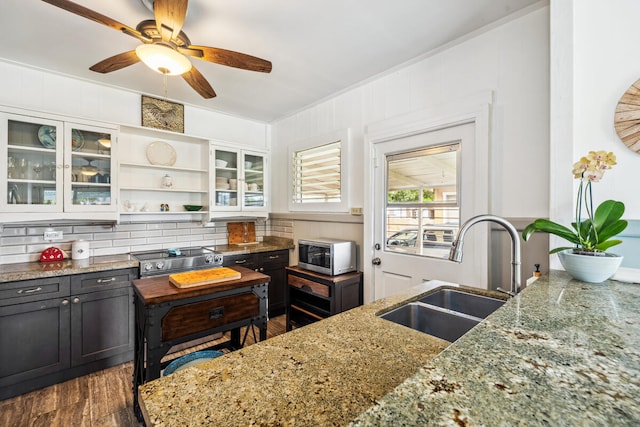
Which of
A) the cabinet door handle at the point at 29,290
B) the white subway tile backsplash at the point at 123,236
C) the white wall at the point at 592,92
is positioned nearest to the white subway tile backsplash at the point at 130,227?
the white subway tile backsplash at the point at 123,236

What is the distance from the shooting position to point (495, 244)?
197 centimetres

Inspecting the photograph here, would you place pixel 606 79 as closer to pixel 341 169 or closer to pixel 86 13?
pixel 341 169

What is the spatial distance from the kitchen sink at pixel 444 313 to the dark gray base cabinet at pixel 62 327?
2431mm

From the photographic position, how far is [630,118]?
52.5 inches

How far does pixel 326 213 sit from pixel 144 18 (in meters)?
2.24

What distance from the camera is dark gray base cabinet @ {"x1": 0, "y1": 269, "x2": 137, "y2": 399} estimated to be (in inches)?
82.5

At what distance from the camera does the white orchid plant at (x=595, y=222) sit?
1219 mm

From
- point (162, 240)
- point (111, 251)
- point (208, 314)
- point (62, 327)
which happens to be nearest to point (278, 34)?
point (208, 314)

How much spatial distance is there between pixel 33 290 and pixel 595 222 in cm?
355

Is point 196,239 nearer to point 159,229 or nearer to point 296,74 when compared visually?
point 159,229

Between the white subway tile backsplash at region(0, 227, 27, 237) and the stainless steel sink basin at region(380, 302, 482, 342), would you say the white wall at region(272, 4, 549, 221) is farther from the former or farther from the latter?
the white subway tile backsplash at region(0, 227, 27, 237)

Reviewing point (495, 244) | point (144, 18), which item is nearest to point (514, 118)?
point (495, 244)

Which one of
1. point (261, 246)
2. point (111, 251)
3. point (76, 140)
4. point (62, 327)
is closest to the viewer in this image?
point (62, 327)

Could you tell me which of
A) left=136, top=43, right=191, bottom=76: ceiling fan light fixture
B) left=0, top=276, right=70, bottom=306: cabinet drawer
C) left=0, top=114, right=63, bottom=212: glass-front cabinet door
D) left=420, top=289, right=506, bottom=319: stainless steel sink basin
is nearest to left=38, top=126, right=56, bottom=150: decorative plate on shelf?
left=0, top=114, right=63, bottom=212: glass-front cabinet door
